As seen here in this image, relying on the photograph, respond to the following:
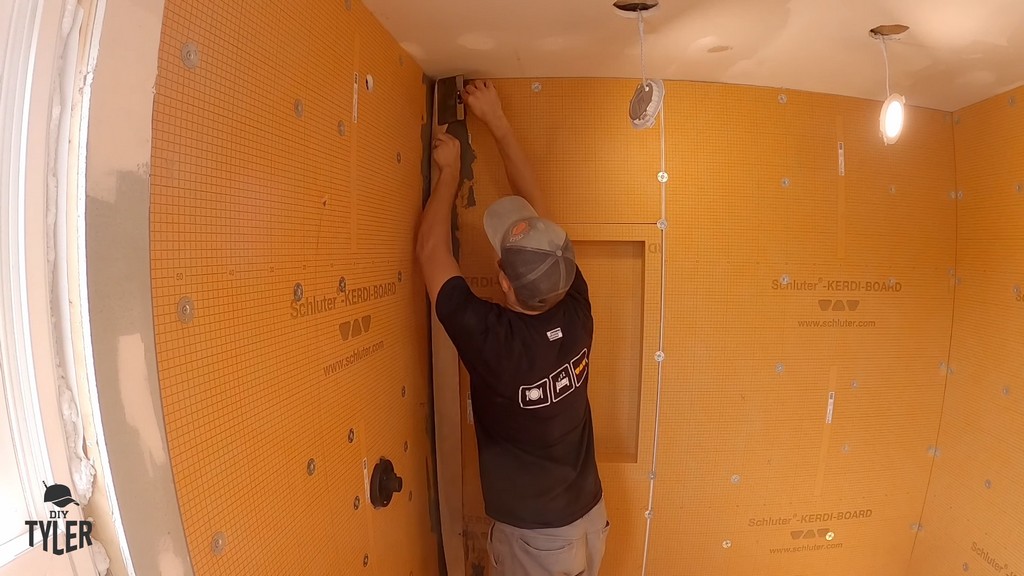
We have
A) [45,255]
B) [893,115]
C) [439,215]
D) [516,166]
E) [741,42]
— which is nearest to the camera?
[45,255]

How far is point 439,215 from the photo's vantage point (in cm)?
137

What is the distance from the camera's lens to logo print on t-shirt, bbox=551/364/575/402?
126cm

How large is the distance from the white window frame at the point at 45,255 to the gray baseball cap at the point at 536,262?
2.73 ft

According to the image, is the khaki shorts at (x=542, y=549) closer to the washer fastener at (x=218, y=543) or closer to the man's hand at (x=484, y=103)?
the washer fastener at (x=218, y=543)

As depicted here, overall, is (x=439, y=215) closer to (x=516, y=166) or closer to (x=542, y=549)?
(x=516, y=166)

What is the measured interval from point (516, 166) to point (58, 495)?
1238mm

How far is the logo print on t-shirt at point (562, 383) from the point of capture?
49.6 inches

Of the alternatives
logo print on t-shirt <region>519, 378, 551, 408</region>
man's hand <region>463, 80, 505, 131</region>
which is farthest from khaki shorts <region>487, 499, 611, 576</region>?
man's hand <region>463, 80, 505, 131</region>

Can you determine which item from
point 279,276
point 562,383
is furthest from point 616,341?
point 279,276

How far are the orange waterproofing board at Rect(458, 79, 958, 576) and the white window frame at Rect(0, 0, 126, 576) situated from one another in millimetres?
1155

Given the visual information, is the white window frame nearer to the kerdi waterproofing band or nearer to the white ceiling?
the white ceiling

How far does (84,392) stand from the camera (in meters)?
0.48

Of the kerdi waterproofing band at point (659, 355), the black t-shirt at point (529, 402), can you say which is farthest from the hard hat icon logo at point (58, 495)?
the kerdi waterproofing band at point (659, 355)

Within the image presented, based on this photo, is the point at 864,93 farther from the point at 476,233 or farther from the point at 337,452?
the point at 337,452
